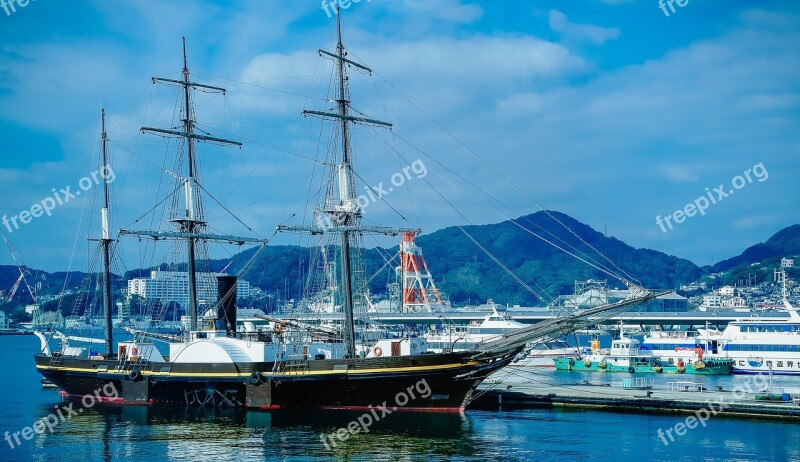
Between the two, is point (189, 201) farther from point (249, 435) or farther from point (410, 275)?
point (410, 275)

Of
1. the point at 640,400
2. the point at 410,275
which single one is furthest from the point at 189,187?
the point at 410,275

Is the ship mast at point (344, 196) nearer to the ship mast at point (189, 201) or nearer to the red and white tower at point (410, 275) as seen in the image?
the ship mast at point (189, 201)

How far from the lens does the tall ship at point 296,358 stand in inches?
1797

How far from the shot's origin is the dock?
44.8 meters

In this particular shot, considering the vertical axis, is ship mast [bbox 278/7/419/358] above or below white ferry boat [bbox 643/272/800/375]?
above

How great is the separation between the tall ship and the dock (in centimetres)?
430

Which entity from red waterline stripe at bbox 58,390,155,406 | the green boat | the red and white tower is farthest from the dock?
the red and white tower

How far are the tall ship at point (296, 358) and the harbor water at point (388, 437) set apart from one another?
116 cm

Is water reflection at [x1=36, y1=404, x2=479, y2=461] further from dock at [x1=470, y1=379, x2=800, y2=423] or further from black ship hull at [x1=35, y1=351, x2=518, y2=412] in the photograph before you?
dock at [x1=470, y1=379, x2=800, y2=423]

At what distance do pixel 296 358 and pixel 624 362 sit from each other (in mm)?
50619

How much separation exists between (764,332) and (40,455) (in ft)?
227

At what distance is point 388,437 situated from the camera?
39906 mm

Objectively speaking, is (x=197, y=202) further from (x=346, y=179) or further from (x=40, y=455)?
(x=40, y=455)

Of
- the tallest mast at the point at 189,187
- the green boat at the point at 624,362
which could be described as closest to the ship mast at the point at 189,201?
the tallest mast at the point at 189,187
